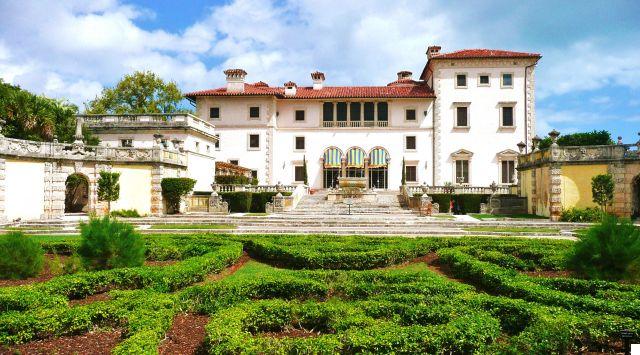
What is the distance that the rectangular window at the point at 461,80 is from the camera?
4453 centimetres

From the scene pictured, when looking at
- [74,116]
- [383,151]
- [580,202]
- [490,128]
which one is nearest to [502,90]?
[490,128]

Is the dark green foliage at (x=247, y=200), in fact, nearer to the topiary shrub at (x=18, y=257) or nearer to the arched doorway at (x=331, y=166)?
the arched doorway at (x=331, y=166)

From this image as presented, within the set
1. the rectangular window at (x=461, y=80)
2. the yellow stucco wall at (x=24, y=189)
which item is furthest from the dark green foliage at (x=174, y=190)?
the rectangular window at (x=461, y=80)

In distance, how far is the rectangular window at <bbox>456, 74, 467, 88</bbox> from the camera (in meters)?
44.5

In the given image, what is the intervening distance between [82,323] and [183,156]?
26528mm

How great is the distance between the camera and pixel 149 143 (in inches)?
1438

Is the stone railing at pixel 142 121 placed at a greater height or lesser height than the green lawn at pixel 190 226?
greater

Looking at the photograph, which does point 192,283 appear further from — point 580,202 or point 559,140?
point 559,140

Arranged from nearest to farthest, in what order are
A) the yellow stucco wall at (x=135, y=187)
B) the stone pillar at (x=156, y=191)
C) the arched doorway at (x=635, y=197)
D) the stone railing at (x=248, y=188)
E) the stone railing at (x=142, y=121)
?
the arched doorway at (x=635, y=197) → the yellow stucco wall at (x=135, y=187) → the stone pillar at (x=156, y=191) → the stone railing at (x=248, y=188) → the stone railing at (x=142, y=121)

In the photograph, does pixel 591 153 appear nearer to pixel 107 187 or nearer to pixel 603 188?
pixel 603 188

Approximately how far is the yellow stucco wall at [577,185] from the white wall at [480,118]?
57.0 feet

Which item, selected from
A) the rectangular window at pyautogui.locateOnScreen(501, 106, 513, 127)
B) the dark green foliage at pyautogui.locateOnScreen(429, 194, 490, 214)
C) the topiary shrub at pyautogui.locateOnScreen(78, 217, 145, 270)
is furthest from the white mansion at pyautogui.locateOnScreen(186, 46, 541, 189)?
the topiary shrub at pyautogui.locateOnScreen(78, 217, 145, 270)

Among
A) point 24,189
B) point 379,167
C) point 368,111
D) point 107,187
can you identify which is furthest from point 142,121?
point 379,167

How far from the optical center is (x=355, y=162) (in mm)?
45125
